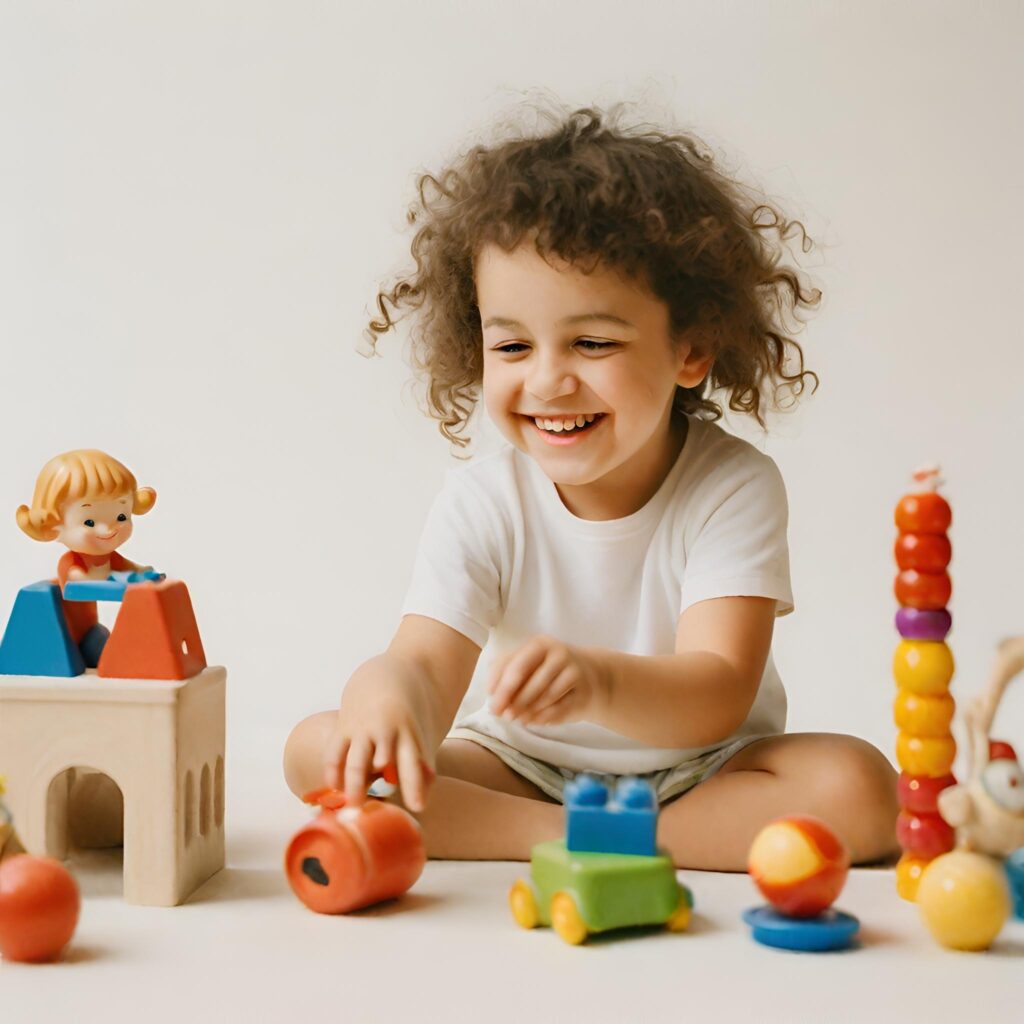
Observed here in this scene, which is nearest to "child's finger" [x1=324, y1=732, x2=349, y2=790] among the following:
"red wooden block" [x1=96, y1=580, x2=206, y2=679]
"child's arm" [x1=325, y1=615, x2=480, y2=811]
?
"child's arm" [x1=325, y1=615, x2=480, y2=811]

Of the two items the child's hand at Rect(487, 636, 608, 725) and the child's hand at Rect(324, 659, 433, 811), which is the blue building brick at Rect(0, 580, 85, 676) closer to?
the child's hand at Rect(324, 659, 433, 811)

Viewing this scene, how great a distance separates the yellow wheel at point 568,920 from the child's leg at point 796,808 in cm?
26

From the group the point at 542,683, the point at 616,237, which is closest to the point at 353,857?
the point at 542,683

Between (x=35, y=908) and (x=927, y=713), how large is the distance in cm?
61

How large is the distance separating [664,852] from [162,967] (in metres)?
0.34

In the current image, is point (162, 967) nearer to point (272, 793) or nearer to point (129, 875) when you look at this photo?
point (129, 875)

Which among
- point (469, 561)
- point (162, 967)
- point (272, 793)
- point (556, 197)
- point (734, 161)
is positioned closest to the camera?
point (162, 967)

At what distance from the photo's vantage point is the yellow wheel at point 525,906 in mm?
1126

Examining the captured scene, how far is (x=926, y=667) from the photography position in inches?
44.9

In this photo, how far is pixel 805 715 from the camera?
82.0 inches

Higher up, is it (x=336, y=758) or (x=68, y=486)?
(x=68, y=486)

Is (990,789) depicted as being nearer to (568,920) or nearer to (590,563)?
(568,920)

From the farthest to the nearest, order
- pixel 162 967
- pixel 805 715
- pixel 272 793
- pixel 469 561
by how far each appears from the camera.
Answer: pixel 805 715, pixel 272 793, pixel 469 561, pixel 162 967

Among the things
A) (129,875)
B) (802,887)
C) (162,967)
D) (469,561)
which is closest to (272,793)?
(469,561)
